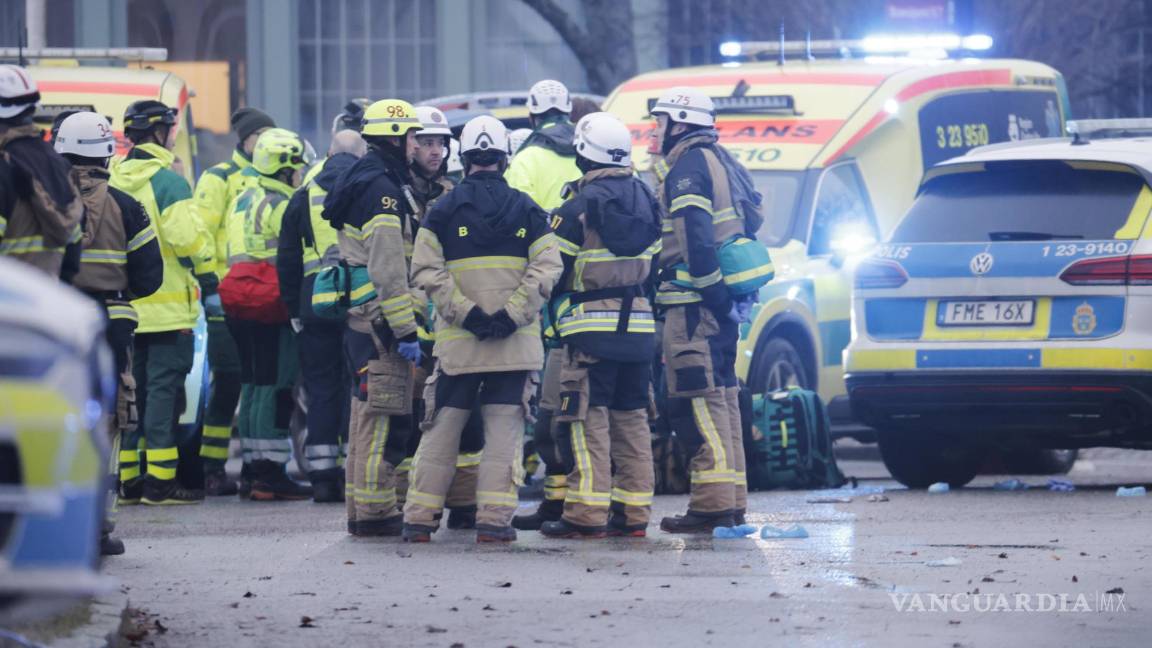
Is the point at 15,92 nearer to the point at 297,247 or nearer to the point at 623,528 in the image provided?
the point at 623,528

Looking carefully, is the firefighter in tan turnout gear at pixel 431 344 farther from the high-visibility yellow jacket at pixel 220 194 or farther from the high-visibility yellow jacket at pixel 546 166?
the high-visibility yellow jacket at pixel 220 194

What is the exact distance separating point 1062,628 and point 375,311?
3812 millimetres

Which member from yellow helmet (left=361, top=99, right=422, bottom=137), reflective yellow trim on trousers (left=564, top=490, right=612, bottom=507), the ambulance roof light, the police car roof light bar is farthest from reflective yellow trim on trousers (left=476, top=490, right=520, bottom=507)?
the ambulance roof light

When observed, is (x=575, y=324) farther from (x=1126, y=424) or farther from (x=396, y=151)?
(x=1126, y=424)

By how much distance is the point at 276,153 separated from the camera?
40.4 ft

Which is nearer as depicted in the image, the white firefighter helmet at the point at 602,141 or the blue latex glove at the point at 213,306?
the white firefighter helmet at the point at 602,141

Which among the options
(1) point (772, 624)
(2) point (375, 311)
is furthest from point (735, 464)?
(1) point (772, 624)

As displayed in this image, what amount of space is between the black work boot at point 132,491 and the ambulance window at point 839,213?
435cm

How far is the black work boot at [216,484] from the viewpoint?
12.7 meters

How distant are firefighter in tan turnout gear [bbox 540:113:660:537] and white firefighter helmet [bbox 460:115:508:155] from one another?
0.40m

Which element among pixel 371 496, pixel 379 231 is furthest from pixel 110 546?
pixel 379 231

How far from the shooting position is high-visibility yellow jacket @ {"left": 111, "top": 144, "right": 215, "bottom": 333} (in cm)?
1164

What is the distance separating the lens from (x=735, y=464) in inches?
408

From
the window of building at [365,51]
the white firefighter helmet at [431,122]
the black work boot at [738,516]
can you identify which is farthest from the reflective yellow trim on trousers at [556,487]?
the window of building at [365,51]
